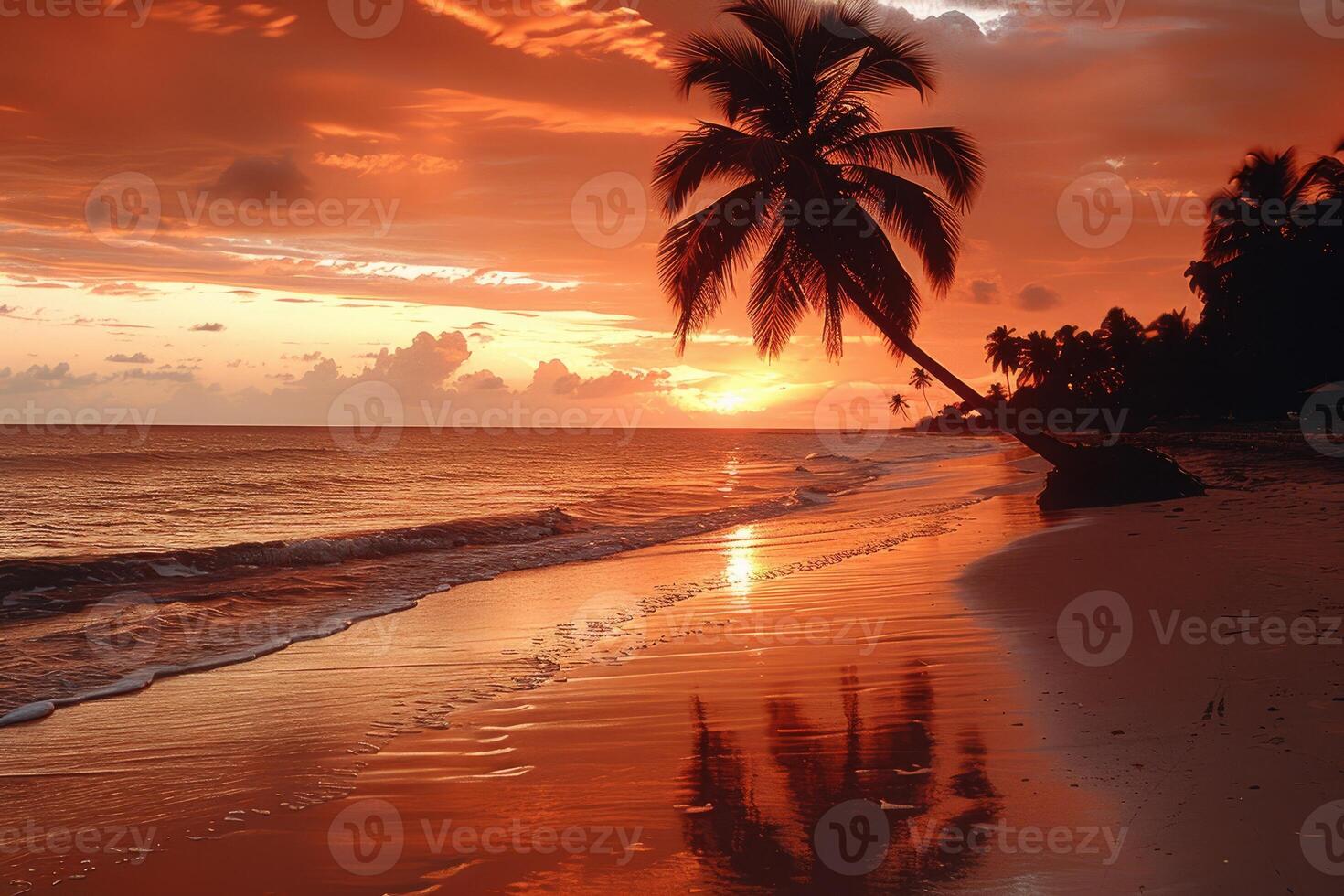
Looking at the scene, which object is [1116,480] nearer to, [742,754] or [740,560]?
[740,560]

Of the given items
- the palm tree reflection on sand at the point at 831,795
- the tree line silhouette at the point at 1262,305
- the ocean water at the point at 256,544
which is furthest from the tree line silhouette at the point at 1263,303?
the palm tree reflection on sand at the point at 831,795

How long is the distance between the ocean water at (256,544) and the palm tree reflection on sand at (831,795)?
518cm

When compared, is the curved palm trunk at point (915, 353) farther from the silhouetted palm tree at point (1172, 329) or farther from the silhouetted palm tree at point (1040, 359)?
the silhouetted palm tree at point (1040, 359)

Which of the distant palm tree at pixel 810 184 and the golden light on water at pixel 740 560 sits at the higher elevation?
the distant palm tree at pixel 810 184

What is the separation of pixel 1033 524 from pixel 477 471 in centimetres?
3745

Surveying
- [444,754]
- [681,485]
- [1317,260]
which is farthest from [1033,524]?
[1317,260]

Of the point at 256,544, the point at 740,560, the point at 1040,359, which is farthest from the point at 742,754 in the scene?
the point at 1040,359

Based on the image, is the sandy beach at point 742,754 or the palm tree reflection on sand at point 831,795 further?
the sandy beach at point 742,754

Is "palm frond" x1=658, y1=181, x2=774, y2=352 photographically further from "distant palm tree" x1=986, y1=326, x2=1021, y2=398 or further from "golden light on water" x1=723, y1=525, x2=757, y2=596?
"distant palm tree" x1=986, y1=326, x2=1021, y2=398

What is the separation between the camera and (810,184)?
1576cm

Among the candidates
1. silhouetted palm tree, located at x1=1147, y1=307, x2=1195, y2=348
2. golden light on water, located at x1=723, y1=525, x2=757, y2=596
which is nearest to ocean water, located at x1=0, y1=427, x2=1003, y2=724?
golden light on water, located at x1=723, y1=525, x2=757, y2=596

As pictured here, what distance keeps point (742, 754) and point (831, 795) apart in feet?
2.64

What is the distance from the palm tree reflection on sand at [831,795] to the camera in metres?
3.59

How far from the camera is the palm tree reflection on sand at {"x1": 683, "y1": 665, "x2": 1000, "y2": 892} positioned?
3.59 m
